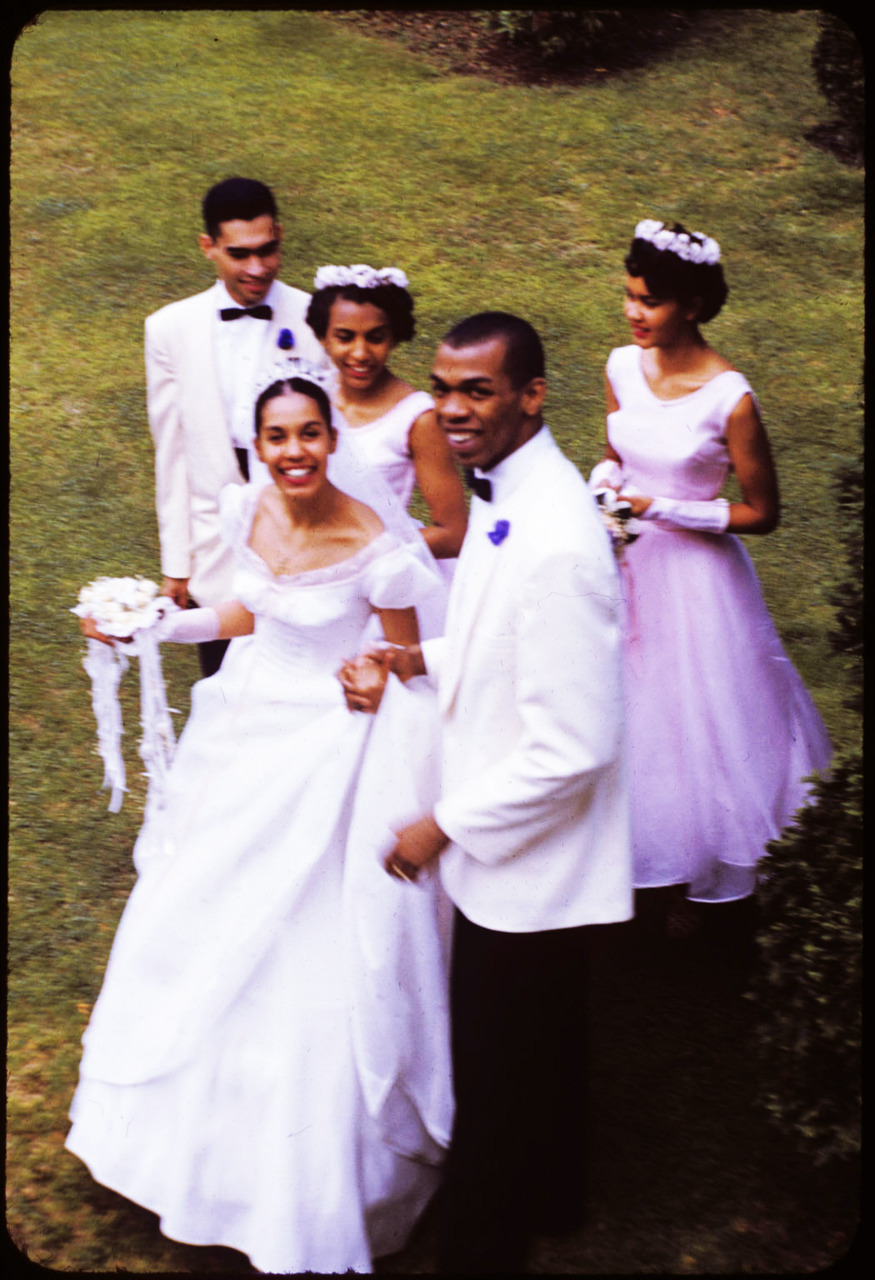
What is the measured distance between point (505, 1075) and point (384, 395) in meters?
2.18

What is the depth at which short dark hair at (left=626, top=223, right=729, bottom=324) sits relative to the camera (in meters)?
4.50

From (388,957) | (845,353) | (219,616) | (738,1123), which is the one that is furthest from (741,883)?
(845,353)

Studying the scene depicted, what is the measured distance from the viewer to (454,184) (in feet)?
29.0

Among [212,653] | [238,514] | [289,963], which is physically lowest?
[289,963]

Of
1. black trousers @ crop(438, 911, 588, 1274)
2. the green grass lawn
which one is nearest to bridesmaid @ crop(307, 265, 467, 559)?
black trousers @ crop(438, 911, 588, 1274)

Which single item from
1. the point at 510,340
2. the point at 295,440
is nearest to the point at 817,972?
the point at 510,340

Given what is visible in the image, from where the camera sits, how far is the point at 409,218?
29.2 ft

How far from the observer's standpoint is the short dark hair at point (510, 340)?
3131 mm

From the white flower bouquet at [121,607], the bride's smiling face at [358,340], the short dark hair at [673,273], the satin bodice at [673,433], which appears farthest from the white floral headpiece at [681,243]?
the white flower bouquet at [121,607]

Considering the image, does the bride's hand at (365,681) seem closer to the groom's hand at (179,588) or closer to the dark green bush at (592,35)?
the groom's hand at (179,588)

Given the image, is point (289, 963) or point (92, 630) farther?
point (92, 630)

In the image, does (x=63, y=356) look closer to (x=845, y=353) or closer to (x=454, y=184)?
(x=454, y=184)

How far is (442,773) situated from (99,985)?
1.94 meters

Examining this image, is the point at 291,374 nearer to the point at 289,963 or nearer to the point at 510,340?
the point at 510,340
